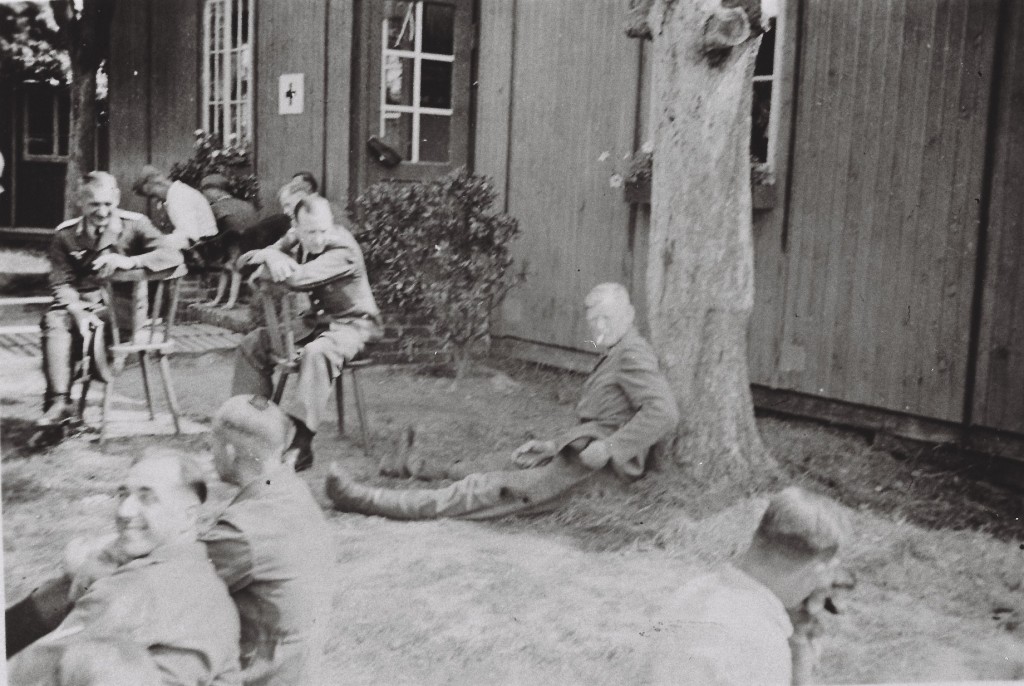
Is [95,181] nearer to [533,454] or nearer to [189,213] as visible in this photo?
[189,213]

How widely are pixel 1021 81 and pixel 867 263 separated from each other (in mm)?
A: 997

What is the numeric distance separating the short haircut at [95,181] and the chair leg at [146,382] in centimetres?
49

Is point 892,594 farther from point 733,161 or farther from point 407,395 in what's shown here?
point 407,395

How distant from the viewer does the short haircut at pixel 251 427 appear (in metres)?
2.51

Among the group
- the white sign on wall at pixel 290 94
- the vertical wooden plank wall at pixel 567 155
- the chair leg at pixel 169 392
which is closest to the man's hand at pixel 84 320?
the chair leg at pixel 169 392

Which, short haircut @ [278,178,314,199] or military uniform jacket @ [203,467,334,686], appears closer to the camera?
military uniform jacket @ [203,467,334,686]

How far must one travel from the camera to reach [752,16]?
3.79m

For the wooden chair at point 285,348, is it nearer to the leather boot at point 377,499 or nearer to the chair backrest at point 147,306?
the leather boot at point 377,499

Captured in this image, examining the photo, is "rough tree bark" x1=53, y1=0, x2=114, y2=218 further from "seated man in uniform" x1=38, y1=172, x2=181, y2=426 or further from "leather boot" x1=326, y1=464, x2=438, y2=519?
"leather boot" x1=326, y1=464, x2=438, y2=519

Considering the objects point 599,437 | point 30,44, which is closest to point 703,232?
point 599,437

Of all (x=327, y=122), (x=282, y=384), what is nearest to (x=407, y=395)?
(x=282, y=384)

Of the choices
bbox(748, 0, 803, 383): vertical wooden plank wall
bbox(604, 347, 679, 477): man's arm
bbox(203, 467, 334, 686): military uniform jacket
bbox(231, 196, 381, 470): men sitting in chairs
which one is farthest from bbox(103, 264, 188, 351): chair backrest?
bbox(748, 0, 803, 383): vertical wooden plank wall

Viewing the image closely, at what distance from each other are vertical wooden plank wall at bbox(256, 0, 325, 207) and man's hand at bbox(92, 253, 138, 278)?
2.00ft

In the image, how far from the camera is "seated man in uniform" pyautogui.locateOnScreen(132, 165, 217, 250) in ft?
10.4
